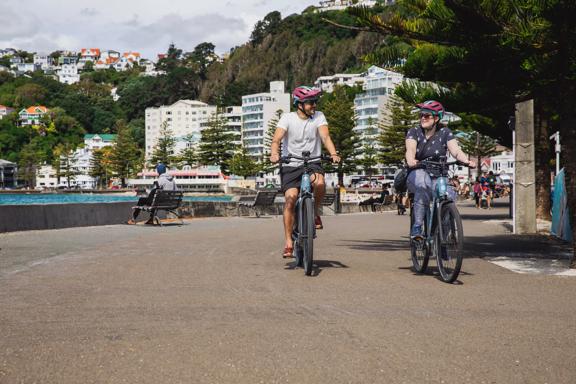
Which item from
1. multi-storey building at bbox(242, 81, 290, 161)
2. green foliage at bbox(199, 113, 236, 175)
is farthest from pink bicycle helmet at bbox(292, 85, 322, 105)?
multi-storey building at bbox(242, 81, 290, 161)

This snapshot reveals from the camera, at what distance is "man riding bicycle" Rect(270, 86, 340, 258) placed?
821 centimetres

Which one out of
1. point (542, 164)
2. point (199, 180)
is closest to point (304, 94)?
point (542, 164)

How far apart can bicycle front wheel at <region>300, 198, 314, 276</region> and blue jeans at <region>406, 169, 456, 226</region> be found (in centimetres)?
98

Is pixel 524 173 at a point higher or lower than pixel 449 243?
higher

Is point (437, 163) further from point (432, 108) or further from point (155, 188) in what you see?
point (155, 188)

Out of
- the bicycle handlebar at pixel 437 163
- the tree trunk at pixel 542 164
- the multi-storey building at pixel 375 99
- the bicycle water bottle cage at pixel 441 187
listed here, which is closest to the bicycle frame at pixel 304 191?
Answer: the bicycle handlebar at pixel 437 163

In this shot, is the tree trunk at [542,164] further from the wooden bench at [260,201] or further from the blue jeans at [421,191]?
the blue jeans at [421,191]

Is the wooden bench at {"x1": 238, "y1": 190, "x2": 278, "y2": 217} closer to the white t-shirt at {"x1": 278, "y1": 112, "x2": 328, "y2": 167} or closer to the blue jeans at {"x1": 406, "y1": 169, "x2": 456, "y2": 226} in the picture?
the white t-shirt at {"x1": 278, "y1": 112, "x2": 328, "y2": 167}

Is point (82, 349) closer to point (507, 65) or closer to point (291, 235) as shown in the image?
point (291, 235)

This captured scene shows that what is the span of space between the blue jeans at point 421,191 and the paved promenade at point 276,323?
58cm

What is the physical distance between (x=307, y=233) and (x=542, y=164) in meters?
16.9

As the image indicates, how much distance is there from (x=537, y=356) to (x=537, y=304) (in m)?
1.83

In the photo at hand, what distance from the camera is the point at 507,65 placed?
10.4m

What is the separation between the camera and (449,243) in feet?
23.4
